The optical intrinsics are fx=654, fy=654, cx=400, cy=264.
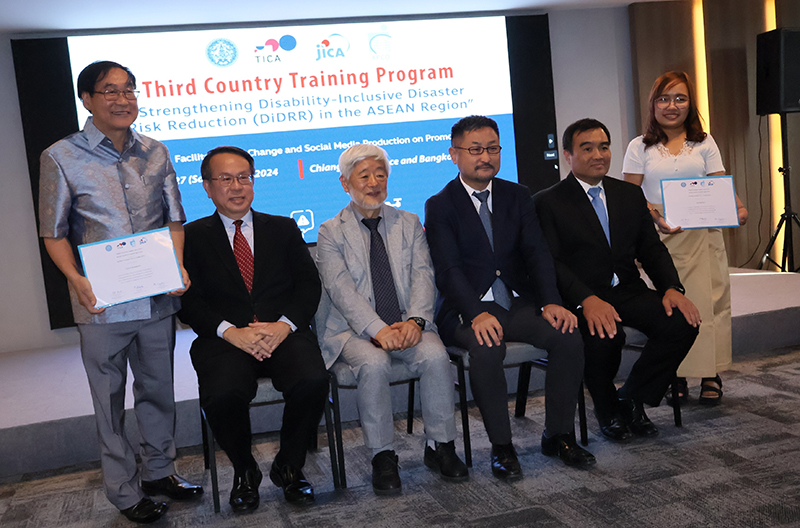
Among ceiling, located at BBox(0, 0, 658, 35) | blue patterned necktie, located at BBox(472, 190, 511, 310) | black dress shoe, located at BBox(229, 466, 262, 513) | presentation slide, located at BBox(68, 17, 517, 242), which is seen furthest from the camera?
presentation slide, located at BBox(68, 17, 517, 242)

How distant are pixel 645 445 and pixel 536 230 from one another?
1.02m

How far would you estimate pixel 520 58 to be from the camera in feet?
19.5

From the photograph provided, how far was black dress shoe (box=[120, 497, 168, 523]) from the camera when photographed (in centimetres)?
235

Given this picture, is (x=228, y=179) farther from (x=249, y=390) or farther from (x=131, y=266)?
(x=249, y=390)

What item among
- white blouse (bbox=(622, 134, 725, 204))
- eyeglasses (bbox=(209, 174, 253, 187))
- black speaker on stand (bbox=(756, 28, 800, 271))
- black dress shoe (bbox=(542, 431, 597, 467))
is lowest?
black dress shoe (bbox=(542, 431, 597, 467))

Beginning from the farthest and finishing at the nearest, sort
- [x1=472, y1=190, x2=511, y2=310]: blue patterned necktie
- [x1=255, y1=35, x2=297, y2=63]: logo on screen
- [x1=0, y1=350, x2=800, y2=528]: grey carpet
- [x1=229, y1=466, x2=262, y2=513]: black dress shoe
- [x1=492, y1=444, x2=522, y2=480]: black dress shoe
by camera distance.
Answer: [x1=255, y1=35, x2=297, y2=63]: logo on screen
[x1=472, y1=190, x2=511, y2=310]: blue patterned necktie
[x1=492, y1=444, x2=522, y2=480]: black dress shoe
[x1=229, y1=466, x2=262, y2=513]: black dress shoe
[x1=0, y1=350, x2=800, y2=528]: grey carpet

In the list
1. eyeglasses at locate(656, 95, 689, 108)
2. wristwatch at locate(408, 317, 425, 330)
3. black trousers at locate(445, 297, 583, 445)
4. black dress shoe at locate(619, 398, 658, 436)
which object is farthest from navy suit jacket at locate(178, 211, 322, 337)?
eyeglasses at locate(656, 95, 689, 108)

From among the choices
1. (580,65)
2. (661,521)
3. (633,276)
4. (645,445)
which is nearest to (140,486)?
(661,521)

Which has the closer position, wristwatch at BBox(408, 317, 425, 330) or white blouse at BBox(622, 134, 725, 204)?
wristwatch at BBox(408, 317, 425, 330)

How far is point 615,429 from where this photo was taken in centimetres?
283

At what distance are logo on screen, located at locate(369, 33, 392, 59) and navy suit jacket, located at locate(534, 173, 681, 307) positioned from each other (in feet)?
10.1

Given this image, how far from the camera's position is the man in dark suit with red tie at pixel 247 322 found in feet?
7.94

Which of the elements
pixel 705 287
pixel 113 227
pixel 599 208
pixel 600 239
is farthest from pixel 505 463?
pixel 113 227

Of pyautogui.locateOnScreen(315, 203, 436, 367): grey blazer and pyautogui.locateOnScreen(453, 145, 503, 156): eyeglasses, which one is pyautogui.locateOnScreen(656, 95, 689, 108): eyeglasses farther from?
pyautogui.locateOnScreen(315, 203, 436, 367): grey blazer
